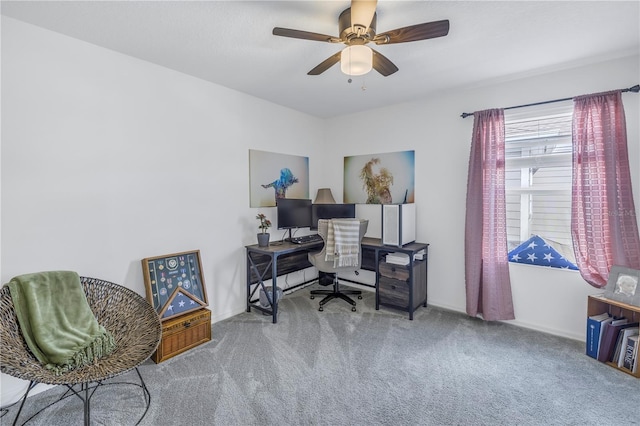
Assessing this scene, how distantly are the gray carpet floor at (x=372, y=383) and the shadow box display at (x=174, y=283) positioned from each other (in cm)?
38

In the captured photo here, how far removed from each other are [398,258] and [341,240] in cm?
67

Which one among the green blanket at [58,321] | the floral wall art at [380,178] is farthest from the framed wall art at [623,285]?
the green blanket at [58,321]

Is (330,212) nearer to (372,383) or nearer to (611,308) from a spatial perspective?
(372,383)

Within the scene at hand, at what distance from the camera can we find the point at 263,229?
342 cm

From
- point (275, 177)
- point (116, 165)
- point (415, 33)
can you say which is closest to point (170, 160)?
point (116, 165)

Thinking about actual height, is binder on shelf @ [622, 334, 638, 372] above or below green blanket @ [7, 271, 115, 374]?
below

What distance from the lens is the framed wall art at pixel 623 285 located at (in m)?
2.22

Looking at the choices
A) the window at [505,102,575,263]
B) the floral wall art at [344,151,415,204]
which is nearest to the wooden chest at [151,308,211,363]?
the floral wall art at [344,151,415,204]

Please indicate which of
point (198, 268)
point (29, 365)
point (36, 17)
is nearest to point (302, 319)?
point (198, 268)

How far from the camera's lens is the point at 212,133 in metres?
3.04

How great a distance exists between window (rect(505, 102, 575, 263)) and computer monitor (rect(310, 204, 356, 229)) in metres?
1.79

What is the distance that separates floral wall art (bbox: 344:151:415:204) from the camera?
3.66m

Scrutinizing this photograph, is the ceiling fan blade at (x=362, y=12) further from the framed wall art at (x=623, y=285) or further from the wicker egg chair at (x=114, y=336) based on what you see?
the framed wall art at (x=623, y=285)

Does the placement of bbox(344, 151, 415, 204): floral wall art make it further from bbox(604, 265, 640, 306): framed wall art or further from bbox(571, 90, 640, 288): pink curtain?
bbox(604, 265, 640, 306): framed wall art
